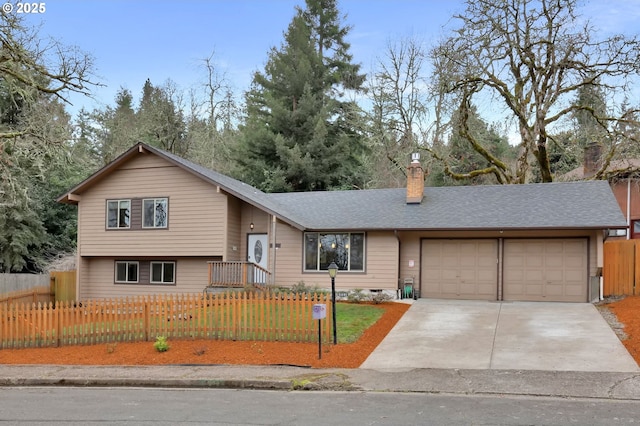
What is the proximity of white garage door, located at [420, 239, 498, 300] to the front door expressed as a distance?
6108 millimetres

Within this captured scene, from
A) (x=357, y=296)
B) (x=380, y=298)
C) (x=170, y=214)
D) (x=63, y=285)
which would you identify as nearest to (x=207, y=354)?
(x=380, y=298)

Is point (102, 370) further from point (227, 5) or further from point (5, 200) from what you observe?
point (5, 200)

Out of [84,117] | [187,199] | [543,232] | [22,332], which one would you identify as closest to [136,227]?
[187,199]

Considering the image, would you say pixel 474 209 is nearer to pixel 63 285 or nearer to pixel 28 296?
pixel 28 296

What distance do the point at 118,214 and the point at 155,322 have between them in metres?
10.8

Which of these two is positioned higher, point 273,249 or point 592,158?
point 592,158

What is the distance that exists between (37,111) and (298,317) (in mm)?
15599

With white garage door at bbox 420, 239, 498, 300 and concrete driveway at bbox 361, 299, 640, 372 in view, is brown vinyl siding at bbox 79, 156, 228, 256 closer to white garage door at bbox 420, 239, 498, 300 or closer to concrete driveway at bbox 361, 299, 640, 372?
white garage door at bbox 420, 239, 498, 300

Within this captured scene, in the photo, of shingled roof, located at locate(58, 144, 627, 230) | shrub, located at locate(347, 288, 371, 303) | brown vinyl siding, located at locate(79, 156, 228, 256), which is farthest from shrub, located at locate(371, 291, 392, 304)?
brown vinyl siding, located at locate(79, 156, 228, 256)

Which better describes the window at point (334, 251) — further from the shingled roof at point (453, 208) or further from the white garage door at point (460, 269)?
the white garage door at point (460, 269)

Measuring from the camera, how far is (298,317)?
12422 millimetres

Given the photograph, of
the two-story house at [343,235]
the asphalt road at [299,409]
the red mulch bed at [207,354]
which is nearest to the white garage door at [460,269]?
the two-story house at [343,235]

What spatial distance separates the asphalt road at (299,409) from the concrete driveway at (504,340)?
231cm

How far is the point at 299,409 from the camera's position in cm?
754
